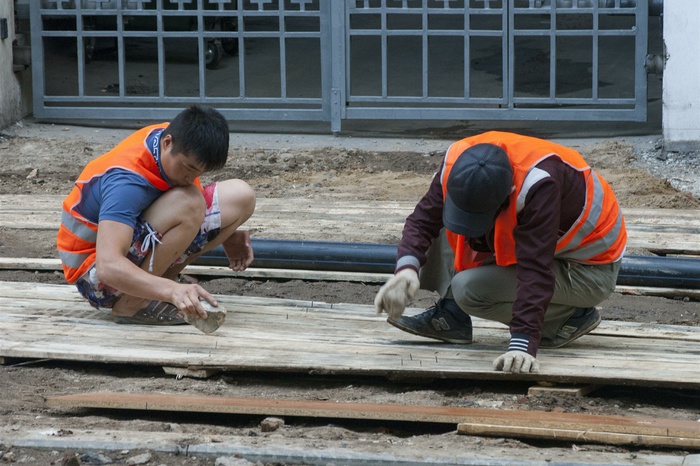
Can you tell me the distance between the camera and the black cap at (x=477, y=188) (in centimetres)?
308

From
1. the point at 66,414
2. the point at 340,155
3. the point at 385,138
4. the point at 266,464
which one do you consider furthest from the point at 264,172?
the point at 266,464

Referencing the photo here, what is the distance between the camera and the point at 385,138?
822cm

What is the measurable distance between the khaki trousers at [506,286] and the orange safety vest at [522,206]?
5 cm

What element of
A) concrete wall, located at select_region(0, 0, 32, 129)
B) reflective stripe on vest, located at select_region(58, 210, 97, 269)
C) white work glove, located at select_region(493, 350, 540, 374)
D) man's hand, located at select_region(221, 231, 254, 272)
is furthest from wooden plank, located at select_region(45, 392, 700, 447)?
concrete wall, located at select_region(0, 0, 32, 129)

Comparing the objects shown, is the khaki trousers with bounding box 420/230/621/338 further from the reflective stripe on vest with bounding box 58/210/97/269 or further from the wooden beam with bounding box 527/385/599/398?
the reflective stripe on vest with bounding box 58/210/97/269

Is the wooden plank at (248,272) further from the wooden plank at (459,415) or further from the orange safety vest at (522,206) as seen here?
the wooden plank at (459,415)

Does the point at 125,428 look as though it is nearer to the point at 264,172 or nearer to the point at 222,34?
the point at 264,172

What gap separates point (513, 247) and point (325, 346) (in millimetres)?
829

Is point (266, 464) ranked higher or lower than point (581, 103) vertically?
lower

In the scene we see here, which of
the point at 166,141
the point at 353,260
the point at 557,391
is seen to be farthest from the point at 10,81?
the point at 557,391

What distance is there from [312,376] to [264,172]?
13.2 ft

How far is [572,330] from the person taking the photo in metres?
3.72

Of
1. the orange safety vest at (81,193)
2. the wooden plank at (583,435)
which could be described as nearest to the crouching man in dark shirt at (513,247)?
the wooden plank at (583,435)

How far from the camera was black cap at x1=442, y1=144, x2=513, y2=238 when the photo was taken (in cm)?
308
